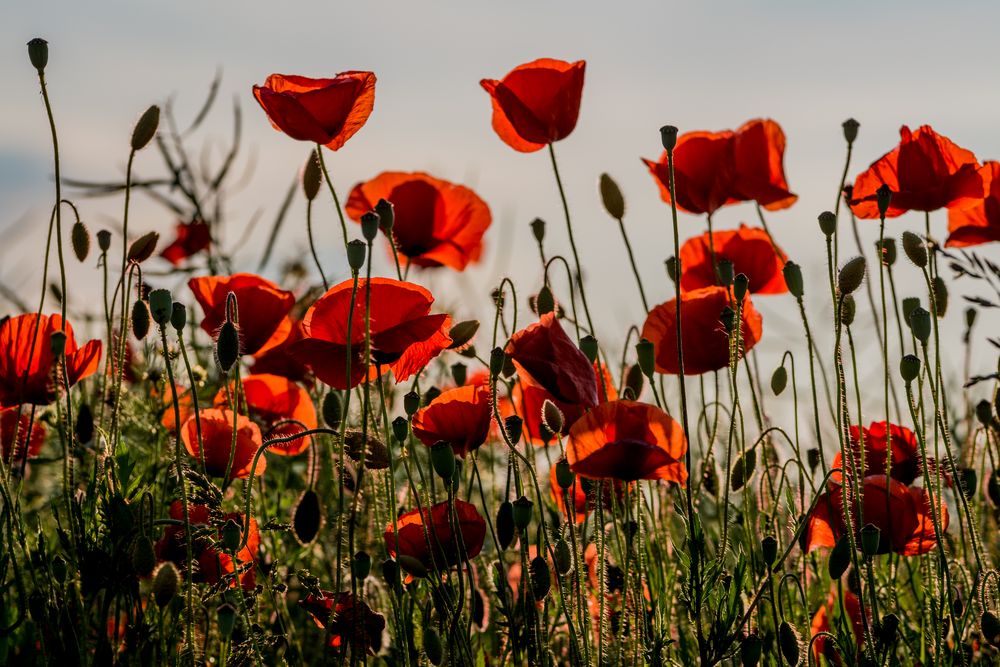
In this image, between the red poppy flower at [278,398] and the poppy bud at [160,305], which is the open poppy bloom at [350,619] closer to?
the poppy bud at [160,305]

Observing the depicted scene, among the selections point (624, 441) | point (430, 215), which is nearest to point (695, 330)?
point (624, 441)

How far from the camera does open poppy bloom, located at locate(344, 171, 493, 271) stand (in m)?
2.28

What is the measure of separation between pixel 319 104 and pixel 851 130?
92 centimetres

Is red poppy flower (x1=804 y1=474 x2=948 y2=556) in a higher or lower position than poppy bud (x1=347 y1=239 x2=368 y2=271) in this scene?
lower

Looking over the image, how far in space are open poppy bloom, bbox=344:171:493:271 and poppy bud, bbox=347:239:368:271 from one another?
712 millimetres

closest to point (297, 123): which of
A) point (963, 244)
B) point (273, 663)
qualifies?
point (273, 663)

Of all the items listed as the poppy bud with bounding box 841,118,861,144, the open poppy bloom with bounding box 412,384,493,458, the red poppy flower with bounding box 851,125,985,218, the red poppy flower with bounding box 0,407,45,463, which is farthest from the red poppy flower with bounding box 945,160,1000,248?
the red poppy flower with bounding box 0,407,45,463

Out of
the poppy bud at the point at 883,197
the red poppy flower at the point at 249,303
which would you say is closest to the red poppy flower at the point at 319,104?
the red poppy flower at the point at 249,303

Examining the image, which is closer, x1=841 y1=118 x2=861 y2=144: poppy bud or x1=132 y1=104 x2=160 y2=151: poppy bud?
x1=132 y1=104 x2=160 y2=151: poppy bud

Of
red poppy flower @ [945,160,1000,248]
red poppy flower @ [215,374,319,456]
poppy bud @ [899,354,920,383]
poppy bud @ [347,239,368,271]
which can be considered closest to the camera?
poppy bud @ [347,239,368,271]

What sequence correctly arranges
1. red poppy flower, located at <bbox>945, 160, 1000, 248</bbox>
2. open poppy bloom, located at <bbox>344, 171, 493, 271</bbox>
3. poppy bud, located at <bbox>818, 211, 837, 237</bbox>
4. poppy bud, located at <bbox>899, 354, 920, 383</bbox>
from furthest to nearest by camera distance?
open poppy bloom, located at <bbox>344, 171, 493, 271</bbox>
red poppy flower, located at <bbox>945, 160, 1000, 248</bbox>
poppy bud, located at <bbox>818, 211, 837, 237</bbox>
poppy bud, located at <bbox>899, 354, 920, 383</bbox>

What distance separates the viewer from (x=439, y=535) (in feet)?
5.83

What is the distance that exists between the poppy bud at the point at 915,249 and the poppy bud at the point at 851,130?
0.22 metres

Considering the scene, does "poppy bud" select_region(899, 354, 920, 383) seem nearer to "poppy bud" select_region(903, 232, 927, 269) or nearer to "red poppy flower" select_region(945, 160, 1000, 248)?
"poppy bud" select_region(903, 232, 927, 269)
